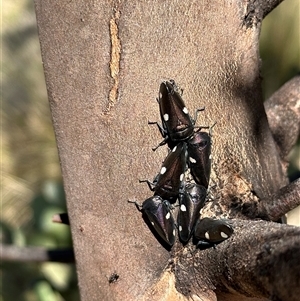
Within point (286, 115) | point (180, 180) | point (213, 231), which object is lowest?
point (213, 231)

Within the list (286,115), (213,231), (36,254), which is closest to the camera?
(213,231)

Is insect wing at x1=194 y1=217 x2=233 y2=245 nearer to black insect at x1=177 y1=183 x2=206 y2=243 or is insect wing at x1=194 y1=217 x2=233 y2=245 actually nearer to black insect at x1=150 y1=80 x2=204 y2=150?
black insect at x1=177 y1=183 x2=206 y2=243

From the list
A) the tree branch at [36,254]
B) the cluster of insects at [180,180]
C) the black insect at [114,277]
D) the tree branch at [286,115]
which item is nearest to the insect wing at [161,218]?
the cluster of insects at [180,180]

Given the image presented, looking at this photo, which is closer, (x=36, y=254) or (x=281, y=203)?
(x=281, y=203)

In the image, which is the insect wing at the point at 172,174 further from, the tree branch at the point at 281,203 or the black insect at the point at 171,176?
the tree branch at the point at 281,203

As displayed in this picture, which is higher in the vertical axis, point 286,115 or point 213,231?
point 286,115

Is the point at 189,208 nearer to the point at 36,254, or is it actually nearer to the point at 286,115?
the point at 286,115

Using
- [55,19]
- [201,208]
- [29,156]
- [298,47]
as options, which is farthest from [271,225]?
[29,156]

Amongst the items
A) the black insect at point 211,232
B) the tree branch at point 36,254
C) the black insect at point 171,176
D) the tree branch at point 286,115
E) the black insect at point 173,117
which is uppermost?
the tree branch at point 36,254

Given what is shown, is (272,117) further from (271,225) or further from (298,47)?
(298,47)

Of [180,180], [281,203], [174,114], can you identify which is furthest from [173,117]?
[281,203]
